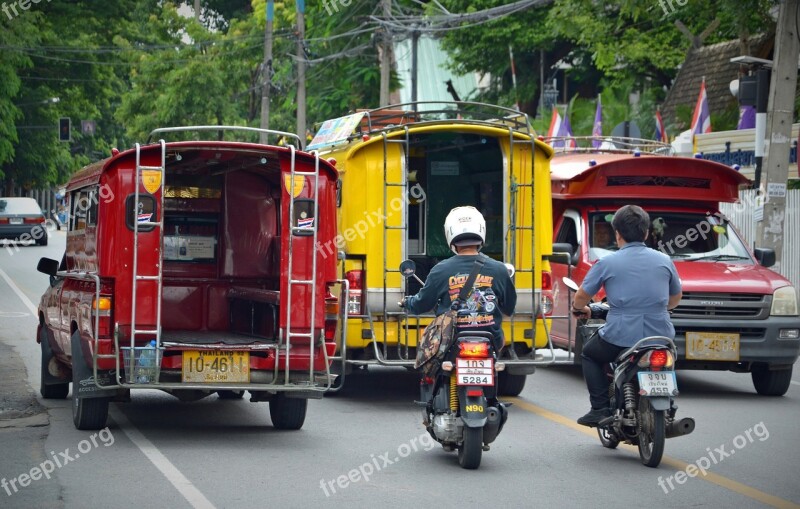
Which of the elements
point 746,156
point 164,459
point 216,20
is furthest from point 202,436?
point 216,20

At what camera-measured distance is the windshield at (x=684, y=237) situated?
46.0ft

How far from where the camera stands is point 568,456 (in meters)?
9.34

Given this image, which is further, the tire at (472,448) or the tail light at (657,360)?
the tail light at (657,360)

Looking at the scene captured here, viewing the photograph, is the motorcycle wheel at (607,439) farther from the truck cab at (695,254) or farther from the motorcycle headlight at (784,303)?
the motorcycle headlight at (784,303)

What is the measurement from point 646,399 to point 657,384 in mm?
147

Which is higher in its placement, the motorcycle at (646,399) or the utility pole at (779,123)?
the utility pole at (779,123)

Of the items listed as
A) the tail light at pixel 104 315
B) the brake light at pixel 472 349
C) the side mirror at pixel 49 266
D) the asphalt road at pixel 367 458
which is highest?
the side mirror at pixel 49 266

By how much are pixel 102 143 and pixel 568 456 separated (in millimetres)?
65698

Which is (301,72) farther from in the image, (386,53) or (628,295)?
(628,295)

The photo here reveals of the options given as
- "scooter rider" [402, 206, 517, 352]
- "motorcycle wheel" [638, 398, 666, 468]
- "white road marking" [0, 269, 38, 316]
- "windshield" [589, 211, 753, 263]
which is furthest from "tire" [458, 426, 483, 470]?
"white road marking" [0, 269, 38, 316]

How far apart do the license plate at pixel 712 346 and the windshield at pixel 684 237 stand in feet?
5.07

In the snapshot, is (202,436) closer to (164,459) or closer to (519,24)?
(164,459)

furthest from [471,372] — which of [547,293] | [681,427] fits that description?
[547,293]

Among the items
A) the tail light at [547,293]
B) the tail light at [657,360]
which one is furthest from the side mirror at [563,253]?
the tail light at [657,360]
